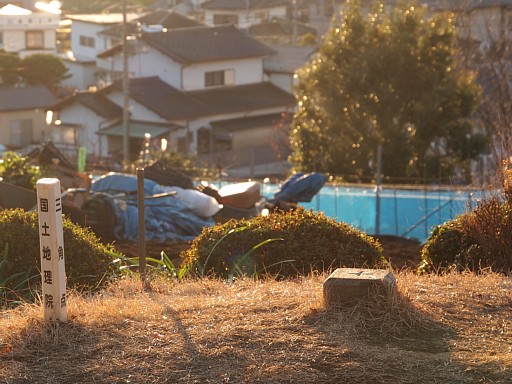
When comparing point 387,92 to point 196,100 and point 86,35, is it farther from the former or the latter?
point 86,35

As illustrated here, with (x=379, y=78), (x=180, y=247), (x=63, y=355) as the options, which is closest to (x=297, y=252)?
(x=63, y=355)

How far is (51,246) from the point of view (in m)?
6.52

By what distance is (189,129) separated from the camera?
1806 inches

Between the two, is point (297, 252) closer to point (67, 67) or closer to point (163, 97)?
point (163, 97)

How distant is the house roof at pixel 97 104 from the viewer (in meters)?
45.5

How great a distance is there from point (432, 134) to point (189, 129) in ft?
63.6

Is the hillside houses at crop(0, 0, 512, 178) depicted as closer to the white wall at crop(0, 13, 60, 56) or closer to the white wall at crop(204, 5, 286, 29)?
the white wall at crop(0, 13, 60, 56)

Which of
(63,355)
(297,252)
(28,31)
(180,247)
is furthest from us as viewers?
(28,31)

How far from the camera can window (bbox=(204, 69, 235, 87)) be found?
49125mm

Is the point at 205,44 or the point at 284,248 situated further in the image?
the point at 205,44

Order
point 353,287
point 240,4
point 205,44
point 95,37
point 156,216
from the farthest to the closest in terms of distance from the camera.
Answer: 1. point 240,4
2. point 95,37
3. point 205,44
4. point 156,216
5. point 353,287

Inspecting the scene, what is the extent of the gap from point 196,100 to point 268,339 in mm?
41452

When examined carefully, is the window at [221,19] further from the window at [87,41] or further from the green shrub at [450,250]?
the green shrub at [450,250]

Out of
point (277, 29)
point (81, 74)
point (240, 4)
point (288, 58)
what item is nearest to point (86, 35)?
point (81, 74)
